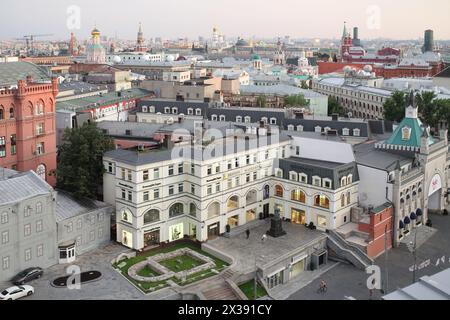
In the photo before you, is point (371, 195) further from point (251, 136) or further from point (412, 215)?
point (251, 136)

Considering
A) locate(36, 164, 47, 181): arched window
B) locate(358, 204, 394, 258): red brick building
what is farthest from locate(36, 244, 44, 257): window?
locate(358, 204, 394, 258): red brick building

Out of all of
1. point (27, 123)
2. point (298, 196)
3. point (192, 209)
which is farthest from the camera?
point (27, 123)

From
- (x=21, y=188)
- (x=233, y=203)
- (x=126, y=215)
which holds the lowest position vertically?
(x=233, y=203)

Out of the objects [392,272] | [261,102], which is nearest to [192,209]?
[392,272]

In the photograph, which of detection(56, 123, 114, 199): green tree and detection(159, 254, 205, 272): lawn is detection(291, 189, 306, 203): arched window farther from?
detection(56, 123, 114, 199): green tree

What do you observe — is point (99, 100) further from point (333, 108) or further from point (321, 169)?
point (333, 108)

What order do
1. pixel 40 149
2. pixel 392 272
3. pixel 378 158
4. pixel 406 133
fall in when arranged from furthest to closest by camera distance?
pixel 40 149
pixel 406 133
pixel 378 158
pixel 392 272

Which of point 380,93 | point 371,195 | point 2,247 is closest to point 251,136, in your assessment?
point 371,195
